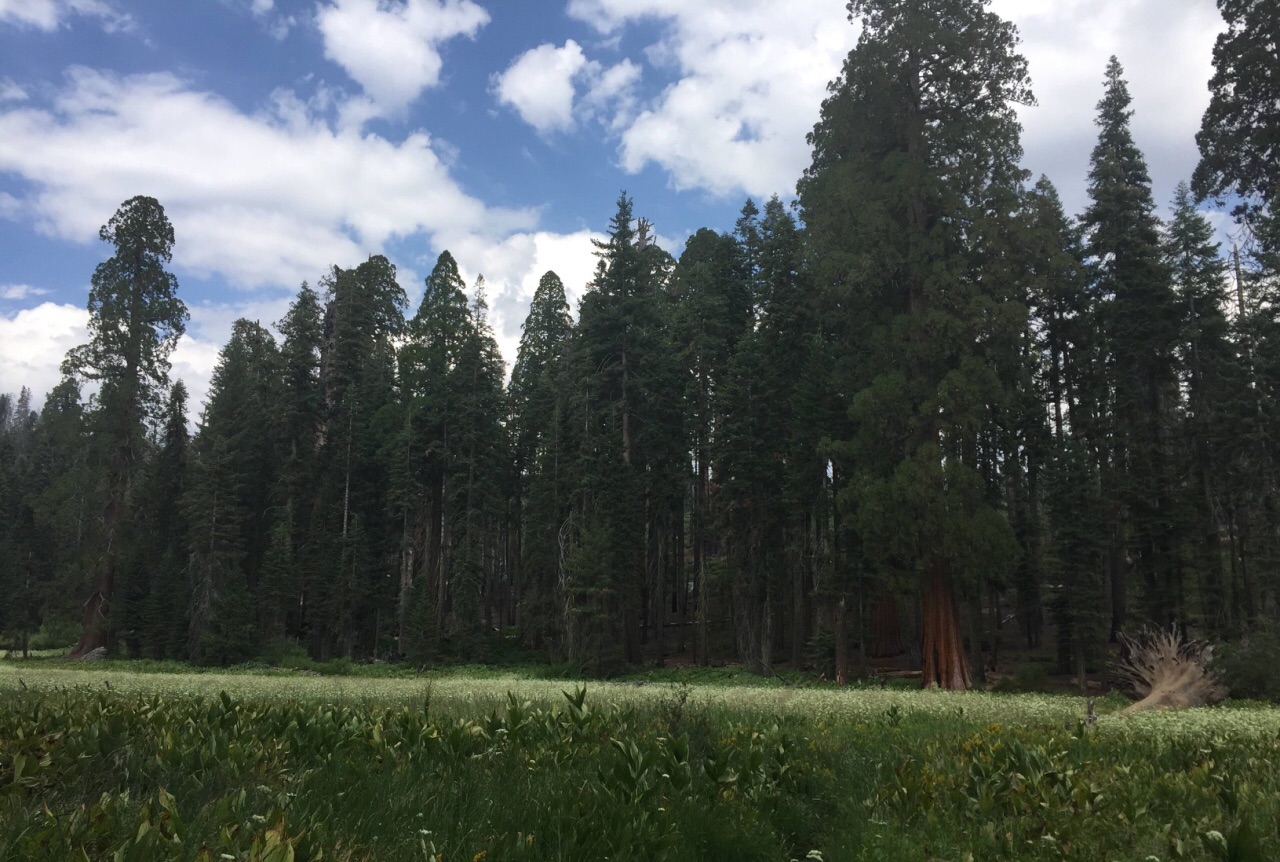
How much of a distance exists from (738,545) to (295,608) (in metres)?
26.6

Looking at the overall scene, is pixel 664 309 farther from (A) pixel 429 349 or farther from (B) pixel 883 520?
(B) pixel 883 520

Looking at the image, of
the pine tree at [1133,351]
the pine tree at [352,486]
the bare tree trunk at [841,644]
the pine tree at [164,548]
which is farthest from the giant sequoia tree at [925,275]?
the pine tree at [164,548]

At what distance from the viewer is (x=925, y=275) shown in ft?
74.0

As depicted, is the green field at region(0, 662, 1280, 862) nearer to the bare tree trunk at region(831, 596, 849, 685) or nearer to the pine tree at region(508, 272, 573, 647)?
the bare tree trunk at region(831, 596, 849, 685)

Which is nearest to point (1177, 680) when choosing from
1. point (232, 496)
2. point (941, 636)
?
point (941, 636)

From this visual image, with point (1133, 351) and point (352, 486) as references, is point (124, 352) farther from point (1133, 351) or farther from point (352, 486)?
point (1133, 351)

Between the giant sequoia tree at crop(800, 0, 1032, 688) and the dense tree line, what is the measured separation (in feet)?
0.35

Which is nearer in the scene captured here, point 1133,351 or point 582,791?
point 582,791

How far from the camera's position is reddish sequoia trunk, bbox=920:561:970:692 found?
21.1 meters

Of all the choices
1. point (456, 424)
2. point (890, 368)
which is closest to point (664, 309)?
point (456, 424)

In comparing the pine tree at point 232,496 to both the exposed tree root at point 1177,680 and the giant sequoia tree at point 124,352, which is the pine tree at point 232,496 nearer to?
the giant sequoia tree at point 124,352

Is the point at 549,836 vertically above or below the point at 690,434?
below

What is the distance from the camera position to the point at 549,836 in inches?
209

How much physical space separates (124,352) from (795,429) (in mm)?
32734
